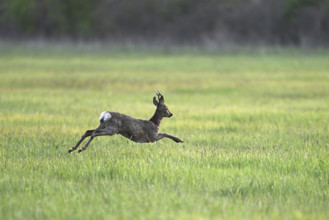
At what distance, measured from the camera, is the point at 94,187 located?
6781 millimetres

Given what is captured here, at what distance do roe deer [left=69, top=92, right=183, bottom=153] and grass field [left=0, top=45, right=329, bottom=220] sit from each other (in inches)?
7.8

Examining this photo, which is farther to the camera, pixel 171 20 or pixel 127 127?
pixel 171 20

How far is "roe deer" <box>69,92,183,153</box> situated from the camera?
8.27m

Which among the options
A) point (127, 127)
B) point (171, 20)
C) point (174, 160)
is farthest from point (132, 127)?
point (171, 20)

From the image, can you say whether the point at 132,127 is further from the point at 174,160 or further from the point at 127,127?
the point at 174,160

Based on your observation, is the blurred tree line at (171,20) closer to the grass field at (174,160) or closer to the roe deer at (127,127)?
the grass field at (174,160)

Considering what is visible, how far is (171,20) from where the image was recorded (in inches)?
2566

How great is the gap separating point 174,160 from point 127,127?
79cm

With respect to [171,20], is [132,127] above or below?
below

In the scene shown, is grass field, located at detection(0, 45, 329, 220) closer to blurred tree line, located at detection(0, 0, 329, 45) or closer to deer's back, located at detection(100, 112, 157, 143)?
deer's back, located at detection(100, 112, 157, 143)

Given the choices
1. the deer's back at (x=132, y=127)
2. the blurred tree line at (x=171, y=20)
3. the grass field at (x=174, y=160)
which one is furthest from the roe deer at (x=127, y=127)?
the blurred tree line at (x=171, y=20)

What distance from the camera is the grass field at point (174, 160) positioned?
600cm

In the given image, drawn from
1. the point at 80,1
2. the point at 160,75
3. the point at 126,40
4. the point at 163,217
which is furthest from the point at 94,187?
the point at 80,1

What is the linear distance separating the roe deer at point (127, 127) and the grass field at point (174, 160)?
199mm
